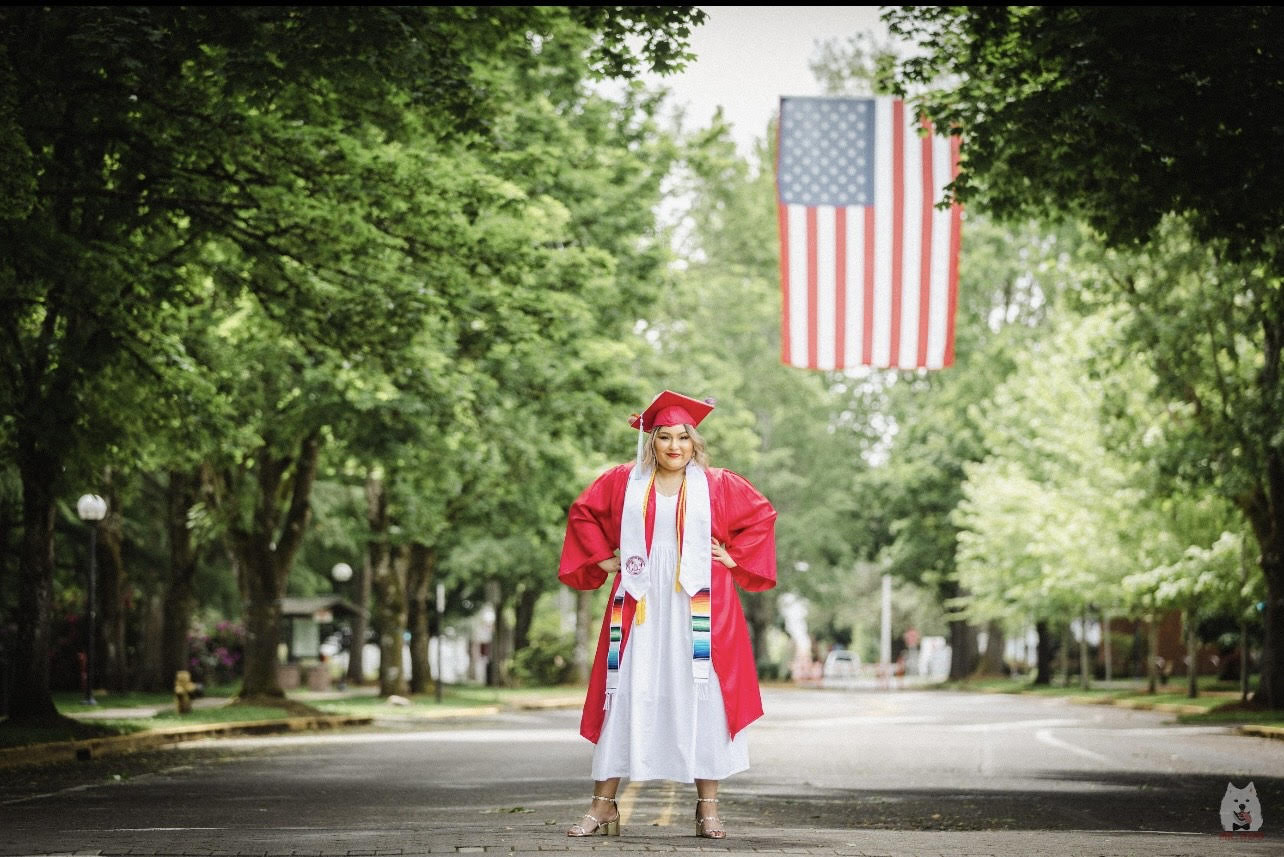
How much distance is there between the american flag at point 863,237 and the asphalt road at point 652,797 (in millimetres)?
5291

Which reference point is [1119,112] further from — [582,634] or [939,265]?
[582,634]

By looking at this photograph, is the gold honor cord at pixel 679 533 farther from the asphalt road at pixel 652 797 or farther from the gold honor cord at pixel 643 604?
the asphalt road at pixel 652 797

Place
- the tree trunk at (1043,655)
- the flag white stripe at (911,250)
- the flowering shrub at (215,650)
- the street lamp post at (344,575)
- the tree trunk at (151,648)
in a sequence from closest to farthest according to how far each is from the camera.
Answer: the flag white stripe at (911,250)
the tree trunk at (151,648)
the flowering shrub at (215,650)
the street lamp post at (344,575)
the tree trunk at (1043,655)

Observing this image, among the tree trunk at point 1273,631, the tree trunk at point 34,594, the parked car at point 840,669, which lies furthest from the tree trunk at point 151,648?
the parked car at point 840,669

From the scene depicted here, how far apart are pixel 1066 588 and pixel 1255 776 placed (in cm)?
2716

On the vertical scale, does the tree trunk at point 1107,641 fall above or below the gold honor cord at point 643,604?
below

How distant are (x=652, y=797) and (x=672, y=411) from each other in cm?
448

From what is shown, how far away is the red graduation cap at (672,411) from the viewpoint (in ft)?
28.2

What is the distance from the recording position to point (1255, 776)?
1672 cm

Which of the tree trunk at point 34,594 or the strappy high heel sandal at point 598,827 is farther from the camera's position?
the tree trunk at point 34,594

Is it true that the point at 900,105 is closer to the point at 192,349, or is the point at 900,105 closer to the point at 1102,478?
the point at 192,349

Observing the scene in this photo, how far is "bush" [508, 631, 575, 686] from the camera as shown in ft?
191

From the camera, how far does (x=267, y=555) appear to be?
3036 centimetres

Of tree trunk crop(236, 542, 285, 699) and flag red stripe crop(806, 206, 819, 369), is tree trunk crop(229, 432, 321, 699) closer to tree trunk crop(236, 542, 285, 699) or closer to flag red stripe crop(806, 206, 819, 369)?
tree trunk crop(236, 542, 285, 699)
